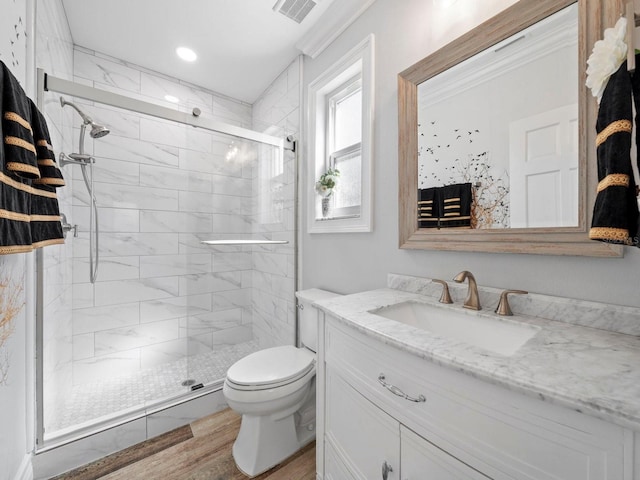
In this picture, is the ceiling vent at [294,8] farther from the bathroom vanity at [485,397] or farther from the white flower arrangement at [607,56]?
the bathroom vanity at [485,397]

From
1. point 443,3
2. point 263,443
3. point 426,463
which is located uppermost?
point 443,3

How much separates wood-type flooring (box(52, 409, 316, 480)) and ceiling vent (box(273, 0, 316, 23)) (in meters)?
2.63

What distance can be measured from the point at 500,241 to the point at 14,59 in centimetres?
205

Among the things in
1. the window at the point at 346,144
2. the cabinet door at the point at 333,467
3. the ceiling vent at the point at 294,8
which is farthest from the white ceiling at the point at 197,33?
the cabinet door at the point at 333,467

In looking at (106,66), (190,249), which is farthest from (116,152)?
(190,249)

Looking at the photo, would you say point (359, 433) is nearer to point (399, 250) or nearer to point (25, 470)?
point (399, 250)

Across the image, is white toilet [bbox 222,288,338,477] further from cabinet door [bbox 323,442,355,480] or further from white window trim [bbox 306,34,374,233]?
white window trim [bbox 306,34,374,233]

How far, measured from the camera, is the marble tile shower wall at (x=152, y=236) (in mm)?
2064

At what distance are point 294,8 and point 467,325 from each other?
79.5 inches

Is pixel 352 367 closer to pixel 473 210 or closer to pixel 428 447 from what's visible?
pixel 428 447

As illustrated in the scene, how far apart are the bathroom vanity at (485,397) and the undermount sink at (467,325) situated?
1 cm

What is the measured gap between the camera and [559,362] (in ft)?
1.91

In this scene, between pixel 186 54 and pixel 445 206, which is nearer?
pixel 445 206

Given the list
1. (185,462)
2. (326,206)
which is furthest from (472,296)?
(185,462)
